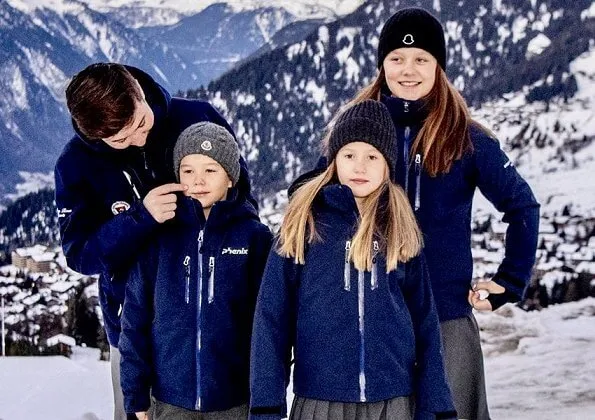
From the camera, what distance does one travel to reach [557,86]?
36.2 m

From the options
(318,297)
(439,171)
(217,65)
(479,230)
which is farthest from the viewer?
(217,65)

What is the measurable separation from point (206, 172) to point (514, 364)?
2.67 meters

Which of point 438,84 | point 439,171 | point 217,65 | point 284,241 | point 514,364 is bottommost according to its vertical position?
point 514,364

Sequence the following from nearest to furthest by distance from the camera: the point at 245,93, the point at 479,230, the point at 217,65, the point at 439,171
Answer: the point at 439,171 < the point at 479,230 < the point at 245,93 < the point at 217,65

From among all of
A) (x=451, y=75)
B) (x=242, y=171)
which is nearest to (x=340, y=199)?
(x=242, y=171)

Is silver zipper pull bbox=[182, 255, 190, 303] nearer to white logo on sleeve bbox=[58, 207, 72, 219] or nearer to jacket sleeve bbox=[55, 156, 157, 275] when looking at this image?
jacket sleeve bbox=[55, 156, 157, 275]

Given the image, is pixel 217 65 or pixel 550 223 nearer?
pixel 550 223

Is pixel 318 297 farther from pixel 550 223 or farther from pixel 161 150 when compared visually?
pixel 550 223

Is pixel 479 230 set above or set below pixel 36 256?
above

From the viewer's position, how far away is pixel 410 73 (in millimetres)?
1733

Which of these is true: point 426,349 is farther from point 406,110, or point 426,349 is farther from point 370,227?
point 406,110

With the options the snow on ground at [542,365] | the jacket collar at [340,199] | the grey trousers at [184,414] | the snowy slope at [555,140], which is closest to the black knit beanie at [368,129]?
the jacket collar at [340,199]

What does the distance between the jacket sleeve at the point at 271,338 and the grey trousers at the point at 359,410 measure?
0.07m

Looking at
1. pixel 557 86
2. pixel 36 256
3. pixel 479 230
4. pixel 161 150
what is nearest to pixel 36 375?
pixel 161 150
